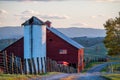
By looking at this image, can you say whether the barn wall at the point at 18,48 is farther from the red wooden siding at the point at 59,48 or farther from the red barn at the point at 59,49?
the red wooden siding at the point at 59,48

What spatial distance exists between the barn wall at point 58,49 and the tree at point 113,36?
265 inches

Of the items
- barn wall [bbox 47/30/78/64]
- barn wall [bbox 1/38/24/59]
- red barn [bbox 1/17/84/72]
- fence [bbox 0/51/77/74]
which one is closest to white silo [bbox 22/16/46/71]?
barn wall [bbox 1/38/24/59]

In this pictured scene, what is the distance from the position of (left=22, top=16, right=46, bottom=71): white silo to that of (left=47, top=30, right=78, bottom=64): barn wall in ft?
17.4

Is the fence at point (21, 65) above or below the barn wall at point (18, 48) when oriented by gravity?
below

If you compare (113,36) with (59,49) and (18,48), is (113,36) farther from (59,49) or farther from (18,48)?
(18,48)

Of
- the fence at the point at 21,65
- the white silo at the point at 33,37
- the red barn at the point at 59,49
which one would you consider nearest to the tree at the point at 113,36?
the red barn at the point at 59,49

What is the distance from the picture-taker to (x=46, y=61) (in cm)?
5225

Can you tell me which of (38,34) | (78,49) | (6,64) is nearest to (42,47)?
(38,34)

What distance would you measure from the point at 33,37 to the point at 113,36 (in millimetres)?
16871

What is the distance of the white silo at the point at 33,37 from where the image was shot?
6788cm

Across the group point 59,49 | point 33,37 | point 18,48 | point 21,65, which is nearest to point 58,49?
point 59,49

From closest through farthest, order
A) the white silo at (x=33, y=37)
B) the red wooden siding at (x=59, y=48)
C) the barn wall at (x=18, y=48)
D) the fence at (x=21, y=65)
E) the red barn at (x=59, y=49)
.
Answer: the fence at (x=21, y=65) → the white silo at (x=33, y=37) → the barn wall at (x=18, y=48) → the red barn at (x=59, y=49) → the red wooden siding at (x=59, y=48)

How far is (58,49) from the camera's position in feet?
249

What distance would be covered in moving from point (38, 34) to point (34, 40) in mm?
1209
